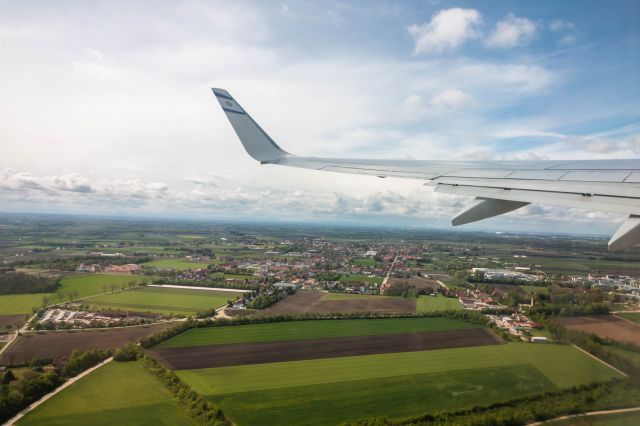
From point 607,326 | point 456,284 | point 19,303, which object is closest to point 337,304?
point 456,284

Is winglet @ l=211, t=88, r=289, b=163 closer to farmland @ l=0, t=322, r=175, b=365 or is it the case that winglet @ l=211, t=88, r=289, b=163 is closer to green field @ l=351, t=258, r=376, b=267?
farmland @ l=0, t=322, r=175, b=365

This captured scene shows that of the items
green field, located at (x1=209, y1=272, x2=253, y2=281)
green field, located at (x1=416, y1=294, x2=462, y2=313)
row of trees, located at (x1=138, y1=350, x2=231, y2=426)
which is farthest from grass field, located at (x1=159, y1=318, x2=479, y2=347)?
green field, located at (x1=209, y1=272, x2=253, y2=281)

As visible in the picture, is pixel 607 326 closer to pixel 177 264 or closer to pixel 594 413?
pixel 594 413

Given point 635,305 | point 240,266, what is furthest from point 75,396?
point 240,266

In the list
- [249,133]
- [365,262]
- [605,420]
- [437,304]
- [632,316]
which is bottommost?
[437,304]

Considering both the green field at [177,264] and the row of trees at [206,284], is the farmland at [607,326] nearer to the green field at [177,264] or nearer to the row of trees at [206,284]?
the row of trees at [206,284]

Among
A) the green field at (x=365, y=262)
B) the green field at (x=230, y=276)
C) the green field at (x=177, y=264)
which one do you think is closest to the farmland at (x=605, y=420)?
the green field at (x=230, y=276)
